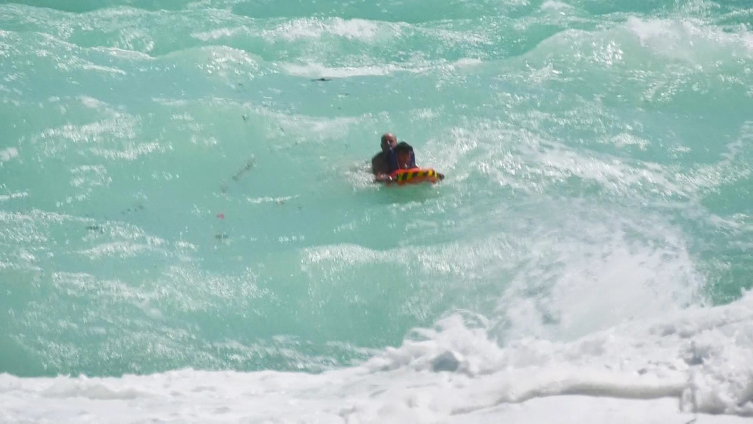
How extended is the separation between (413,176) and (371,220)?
485mm

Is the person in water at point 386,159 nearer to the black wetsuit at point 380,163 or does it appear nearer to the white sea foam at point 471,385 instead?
the black wetsuit at point 380,163

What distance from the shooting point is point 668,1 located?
10953 millimetres

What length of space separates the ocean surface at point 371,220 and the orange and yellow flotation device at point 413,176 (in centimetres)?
16

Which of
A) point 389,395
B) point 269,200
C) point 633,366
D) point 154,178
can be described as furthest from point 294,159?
point 633,366

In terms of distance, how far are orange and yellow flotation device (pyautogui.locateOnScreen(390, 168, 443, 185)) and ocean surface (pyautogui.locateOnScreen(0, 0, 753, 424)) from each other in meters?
0.16

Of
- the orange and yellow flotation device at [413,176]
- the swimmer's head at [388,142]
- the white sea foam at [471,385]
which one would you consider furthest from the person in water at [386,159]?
the white sea foam at [471,385]

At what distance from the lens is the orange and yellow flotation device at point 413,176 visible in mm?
6570

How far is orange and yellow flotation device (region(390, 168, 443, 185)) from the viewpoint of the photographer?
21.6ft

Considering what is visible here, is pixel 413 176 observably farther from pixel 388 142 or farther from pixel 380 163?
pixel 388 142

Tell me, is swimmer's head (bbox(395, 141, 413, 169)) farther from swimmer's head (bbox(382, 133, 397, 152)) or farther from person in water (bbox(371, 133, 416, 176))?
swimmer's head (bbox(382, 133, 397, 152))

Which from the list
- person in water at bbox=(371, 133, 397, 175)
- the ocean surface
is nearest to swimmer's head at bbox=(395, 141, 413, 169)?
person in water at bbox=(371, 133, 397, 175)

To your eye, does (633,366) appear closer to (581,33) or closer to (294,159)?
(294,159)

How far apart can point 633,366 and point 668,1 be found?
812 centimetres

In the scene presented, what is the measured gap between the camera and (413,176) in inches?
260
